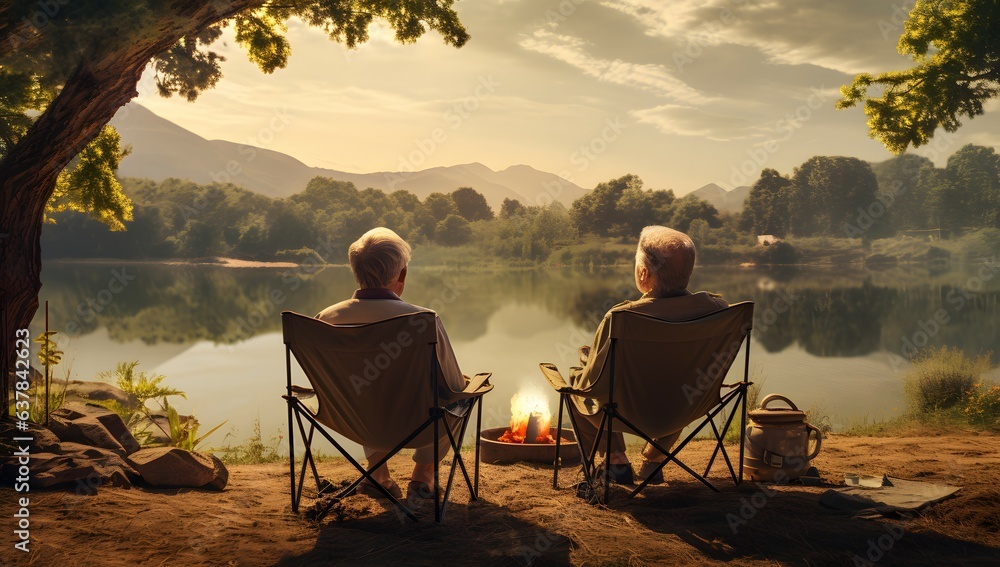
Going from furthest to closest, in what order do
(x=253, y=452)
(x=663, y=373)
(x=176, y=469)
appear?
(x=253, y=452) → (x=176, y=469) → (x=663, y=373)

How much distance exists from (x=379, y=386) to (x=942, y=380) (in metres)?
7.30

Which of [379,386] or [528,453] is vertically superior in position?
[379,386]

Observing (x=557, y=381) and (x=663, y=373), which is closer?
(x=663, y=373)

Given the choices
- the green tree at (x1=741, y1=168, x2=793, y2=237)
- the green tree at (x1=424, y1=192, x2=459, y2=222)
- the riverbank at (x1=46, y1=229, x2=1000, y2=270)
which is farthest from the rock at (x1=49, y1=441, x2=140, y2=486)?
the green tree at (x1=741, y1=168, x2=793, y2=237)

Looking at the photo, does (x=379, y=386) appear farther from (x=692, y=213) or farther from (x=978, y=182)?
(x=978, y=182)

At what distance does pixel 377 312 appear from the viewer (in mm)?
3188

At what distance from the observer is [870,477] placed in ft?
11.9

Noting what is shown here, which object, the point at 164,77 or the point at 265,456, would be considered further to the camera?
the point at 164,77

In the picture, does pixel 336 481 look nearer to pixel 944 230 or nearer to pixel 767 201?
pixel 767 201

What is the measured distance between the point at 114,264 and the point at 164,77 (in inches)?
1350

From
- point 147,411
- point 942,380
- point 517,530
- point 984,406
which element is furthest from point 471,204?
point 517,530

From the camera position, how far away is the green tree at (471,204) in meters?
43.2

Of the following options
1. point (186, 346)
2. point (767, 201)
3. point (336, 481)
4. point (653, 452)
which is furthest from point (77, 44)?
point (767, 201)

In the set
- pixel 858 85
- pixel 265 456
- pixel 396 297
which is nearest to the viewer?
pixel 396 297
